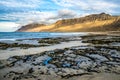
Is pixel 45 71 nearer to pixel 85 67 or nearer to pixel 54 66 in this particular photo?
pixel 54 66

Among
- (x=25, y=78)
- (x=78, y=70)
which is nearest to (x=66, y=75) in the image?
(x=78, y=70)

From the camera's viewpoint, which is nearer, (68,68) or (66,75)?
(66,75)

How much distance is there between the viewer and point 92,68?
11234mm

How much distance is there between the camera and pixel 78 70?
10805 mm

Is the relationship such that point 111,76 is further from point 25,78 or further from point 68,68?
point 25,78

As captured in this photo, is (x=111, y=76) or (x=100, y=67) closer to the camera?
(x=111, y=76)

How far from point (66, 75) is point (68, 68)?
156 centimetres

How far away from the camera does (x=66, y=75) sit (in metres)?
9.76

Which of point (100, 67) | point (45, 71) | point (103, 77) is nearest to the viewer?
point (103, 77)

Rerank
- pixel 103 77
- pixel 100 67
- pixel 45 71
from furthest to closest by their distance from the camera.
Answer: pixel 100 67 → pixel 45 71 → pixel 103 77

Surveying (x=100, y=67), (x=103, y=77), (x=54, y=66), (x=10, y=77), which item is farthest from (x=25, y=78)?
(x=100, y=67)

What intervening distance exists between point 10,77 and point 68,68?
133 inches

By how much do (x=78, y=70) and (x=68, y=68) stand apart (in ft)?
2.40

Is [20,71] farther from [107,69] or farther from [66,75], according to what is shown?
[107,69]
